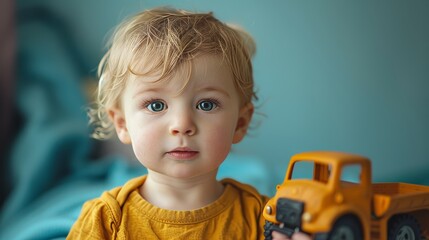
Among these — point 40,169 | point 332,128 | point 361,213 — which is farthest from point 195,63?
point 332,128

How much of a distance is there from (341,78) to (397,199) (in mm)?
1495

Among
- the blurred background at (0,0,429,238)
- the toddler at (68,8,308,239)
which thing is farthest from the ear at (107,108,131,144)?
the blurred background at (0,0,429,238)

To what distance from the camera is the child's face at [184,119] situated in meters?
1.10

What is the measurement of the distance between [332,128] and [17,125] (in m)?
1.30

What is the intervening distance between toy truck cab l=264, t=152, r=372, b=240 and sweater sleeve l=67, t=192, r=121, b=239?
38 cm

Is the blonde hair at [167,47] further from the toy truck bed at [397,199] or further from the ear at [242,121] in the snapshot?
the toy truck bed at [397,199]

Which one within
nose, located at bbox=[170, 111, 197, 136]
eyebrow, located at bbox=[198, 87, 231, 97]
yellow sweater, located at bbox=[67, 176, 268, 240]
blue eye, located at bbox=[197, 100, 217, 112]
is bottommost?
yellow sweater, located at bbox=[67, 176, 268, 240]

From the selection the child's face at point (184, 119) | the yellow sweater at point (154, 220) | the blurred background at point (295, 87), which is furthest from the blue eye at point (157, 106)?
the blurred background at point (295, 87)

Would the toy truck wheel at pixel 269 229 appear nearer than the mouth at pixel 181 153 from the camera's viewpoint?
Yes

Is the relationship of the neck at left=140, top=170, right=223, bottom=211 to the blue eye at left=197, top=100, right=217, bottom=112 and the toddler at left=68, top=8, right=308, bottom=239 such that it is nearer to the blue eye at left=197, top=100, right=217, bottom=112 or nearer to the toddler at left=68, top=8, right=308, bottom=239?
the toddler at left=68, top=8, right=308, bottom=239

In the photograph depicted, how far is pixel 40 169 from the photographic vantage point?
2131mm

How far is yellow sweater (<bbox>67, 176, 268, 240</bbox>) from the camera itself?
3.82 feet

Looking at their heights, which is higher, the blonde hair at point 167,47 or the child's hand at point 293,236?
the blonde hair at point 167,47

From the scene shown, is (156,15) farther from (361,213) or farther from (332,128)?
(332,128)
